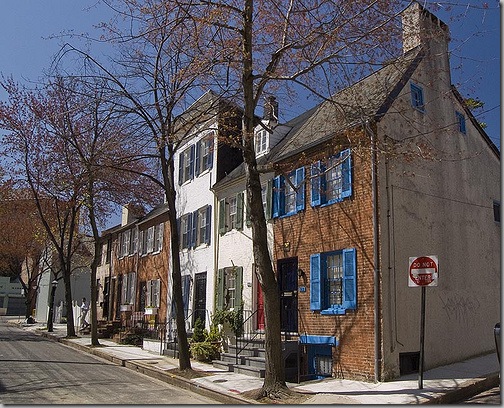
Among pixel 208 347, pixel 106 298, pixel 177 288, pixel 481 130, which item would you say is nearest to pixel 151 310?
pixel 208 347

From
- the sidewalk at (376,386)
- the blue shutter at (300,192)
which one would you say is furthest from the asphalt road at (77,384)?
the blue shutter at (300,192)

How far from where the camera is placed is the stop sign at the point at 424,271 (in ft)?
33.4

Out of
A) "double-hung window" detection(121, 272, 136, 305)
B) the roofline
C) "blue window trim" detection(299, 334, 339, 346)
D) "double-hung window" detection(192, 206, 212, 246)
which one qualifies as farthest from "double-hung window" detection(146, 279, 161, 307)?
the roofline

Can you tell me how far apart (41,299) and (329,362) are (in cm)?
4805

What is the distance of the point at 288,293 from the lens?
1535cm

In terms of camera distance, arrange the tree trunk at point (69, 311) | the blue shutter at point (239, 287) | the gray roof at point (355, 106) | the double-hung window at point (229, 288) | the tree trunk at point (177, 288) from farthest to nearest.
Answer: the tree trunk at point (69, 311)
the double-hung window at point (229, 288)
the blue shutter at point (239, 287)
the tree trunk at point (177, 288)
the gray roof at point (355, 106)

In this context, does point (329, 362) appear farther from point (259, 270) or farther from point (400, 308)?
point (259, 270)

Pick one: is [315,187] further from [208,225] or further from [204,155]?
[204,155]

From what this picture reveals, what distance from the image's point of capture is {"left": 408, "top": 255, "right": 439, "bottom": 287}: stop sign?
33.4 ft

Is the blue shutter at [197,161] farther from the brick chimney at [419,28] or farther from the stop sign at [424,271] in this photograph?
the stop sign at [424,271]

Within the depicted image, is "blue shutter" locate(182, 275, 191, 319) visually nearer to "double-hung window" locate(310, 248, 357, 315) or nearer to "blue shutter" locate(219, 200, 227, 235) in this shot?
"blue shutter" locate(219, 200, 227, 235)

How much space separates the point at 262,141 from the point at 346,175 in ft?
19.5

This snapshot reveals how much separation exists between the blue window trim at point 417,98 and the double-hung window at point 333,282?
4.49 meters

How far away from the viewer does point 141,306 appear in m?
27.5
